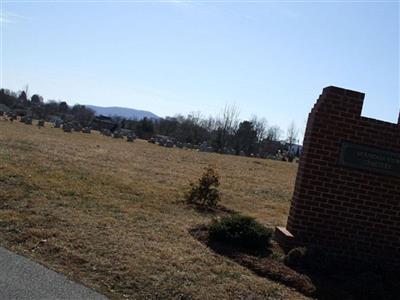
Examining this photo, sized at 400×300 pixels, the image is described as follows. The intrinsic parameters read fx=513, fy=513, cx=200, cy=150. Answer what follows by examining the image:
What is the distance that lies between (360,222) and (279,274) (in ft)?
6.64

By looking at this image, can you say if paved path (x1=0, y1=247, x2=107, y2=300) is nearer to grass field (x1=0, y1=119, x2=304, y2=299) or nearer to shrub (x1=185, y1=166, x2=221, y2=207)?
grass field (x1=0, y1=119, x2=304, y2=299)

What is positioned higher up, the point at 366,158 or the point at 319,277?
the point at 366,158

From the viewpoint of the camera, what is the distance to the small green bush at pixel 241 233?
7.76m

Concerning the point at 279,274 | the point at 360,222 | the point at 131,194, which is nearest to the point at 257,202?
the point at 131,194

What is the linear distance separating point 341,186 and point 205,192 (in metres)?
4.50

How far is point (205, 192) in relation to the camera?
39.2 feet

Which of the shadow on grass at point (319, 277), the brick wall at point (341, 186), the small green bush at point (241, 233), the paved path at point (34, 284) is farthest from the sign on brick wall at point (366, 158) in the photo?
the paved path at point (34, 284)

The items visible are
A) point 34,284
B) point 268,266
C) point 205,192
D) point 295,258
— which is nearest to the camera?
point 34,284

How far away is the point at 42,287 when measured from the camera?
5316 millimetres

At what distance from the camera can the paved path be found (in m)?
5.07

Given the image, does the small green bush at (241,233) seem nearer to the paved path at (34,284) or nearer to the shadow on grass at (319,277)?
the shadow on grass at (319,277)

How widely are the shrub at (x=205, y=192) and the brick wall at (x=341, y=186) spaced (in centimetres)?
413

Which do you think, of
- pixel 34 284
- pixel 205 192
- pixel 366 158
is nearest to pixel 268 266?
pixel 366 158

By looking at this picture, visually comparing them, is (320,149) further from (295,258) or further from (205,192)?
(205,192)
